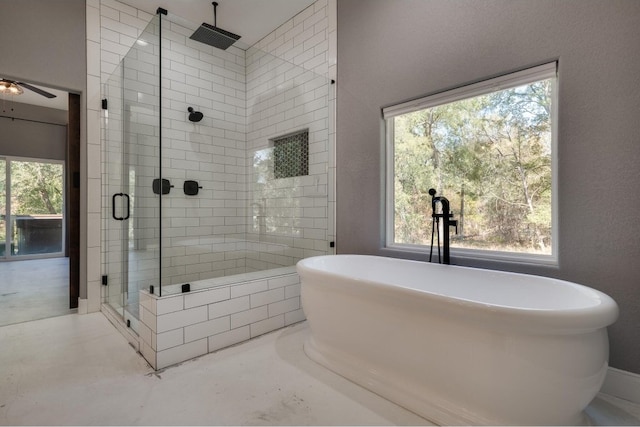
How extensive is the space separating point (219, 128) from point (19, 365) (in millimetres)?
2520

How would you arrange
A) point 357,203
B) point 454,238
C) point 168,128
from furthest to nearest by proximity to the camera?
point 357,203
point 168,128
point 454,238

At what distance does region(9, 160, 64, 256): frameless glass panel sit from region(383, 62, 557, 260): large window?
690 cm

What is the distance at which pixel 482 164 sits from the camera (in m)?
2.23

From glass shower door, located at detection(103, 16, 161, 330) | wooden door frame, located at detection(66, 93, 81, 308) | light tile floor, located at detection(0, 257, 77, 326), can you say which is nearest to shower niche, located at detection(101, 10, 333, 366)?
glass shower door, located at detection(103, 16, 161, 330)

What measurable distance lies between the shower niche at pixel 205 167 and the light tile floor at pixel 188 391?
348 mm

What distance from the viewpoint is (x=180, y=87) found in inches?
118

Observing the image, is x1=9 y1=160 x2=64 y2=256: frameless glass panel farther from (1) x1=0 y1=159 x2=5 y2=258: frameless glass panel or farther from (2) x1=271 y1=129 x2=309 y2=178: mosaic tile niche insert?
(2) x1=271 y1=129 x2=309 y2=178: mosaic tile niche insert

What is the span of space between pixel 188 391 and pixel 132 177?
176 cm

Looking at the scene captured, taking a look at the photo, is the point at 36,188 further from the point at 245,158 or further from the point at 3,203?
the point at 245,158

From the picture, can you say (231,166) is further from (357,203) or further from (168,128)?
(357,203)

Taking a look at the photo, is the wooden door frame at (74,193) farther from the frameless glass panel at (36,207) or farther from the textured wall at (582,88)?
the frameless glass panel at (36,207)

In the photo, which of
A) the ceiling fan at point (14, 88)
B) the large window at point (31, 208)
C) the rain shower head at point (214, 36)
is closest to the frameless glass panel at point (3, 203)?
the large window at point (31, 208)

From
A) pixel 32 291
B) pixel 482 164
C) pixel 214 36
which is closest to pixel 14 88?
pixel 32 291

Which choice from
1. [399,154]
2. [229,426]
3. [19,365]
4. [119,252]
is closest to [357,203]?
[399,154]
